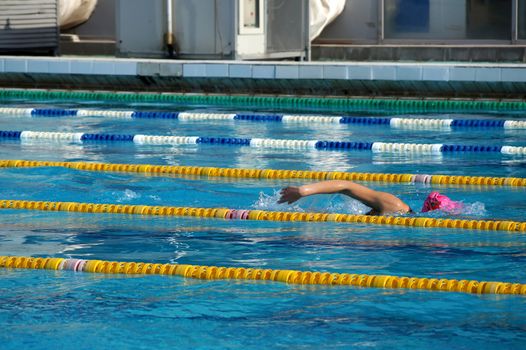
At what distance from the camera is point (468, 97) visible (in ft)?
38.3

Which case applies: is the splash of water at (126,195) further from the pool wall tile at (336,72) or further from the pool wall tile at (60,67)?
the pool wall tile at (60,67)

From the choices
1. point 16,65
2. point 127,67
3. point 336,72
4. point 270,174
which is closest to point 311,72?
point 336,72

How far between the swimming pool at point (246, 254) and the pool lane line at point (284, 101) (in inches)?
67.5

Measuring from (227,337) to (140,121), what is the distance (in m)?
6.94

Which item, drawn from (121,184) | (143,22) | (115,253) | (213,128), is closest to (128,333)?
(115,253)

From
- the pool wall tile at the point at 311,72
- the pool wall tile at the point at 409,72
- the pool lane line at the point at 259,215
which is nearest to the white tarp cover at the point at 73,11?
the pool wall tile at the point at 311,72

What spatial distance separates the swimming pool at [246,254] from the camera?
14.3 feet

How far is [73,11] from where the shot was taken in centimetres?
1562

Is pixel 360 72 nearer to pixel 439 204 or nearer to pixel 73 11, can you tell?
pixel 73 11

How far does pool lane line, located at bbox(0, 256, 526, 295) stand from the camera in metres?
4.75

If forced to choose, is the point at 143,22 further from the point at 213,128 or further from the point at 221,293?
the point at 221,293

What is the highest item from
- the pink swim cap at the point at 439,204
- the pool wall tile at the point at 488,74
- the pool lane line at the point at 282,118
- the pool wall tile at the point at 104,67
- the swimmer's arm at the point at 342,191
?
the pool wall tile at the point at 104,67

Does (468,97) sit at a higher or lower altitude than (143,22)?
lower

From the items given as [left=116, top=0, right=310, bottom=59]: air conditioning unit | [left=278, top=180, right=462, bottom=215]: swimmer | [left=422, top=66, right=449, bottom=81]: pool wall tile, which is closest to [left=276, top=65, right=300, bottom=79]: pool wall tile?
[left=116, top=0, right=310, bottom=59]: air conditioning unit
